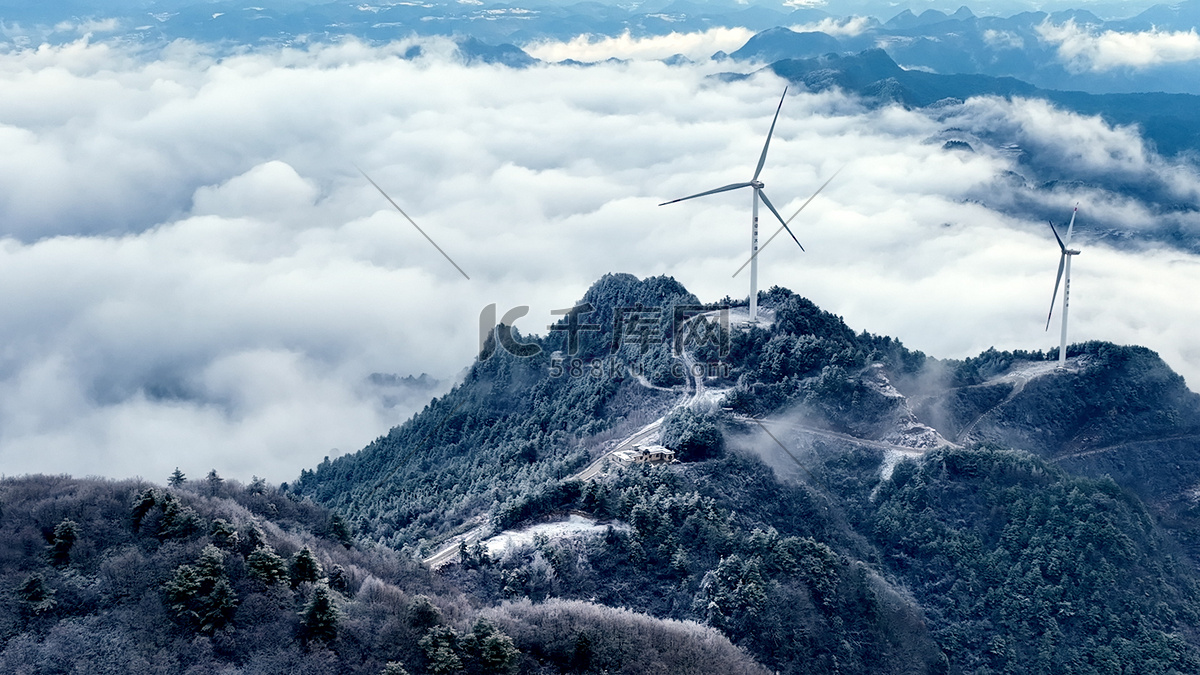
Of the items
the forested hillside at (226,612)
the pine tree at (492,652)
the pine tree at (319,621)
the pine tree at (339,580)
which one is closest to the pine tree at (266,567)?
the forested hillside at (226,612)

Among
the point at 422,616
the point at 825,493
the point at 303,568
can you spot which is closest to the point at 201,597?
the point at 303,568

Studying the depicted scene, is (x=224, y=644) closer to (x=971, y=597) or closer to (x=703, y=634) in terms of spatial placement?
(x=703, y=634)

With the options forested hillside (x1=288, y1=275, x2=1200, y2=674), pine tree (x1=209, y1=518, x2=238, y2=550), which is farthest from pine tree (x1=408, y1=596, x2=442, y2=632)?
pine tree (x1=209, y1=518, x2=238, y2=550)

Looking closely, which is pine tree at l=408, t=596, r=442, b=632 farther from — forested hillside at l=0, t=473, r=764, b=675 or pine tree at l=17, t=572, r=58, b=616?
pine tree at l=17, t=572, r=58, b=616

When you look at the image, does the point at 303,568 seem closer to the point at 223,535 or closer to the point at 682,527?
the point at 223,535

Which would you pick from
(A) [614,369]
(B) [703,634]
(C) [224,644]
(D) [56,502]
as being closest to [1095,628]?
(B) [703,634]

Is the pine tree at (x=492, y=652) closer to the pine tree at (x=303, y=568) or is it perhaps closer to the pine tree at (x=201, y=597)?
the pine tree at (x=303, y=568)
